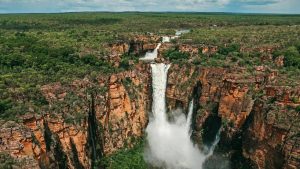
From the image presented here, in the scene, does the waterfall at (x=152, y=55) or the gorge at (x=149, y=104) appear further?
the waterfall at (x=152, y=55)

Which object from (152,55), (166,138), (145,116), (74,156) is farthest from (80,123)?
(152,55)

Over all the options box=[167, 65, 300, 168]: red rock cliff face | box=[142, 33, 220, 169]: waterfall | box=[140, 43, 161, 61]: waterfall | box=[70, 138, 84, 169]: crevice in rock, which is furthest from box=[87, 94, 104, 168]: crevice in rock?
box=[140, 43, 161, 61]: waterfall

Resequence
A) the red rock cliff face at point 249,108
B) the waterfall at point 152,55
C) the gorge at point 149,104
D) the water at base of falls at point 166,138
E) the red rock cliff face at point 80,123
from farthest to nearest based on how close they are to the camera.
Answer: the waterfall at point 152,55, the water at base of falls at point 166,138, the red rock cliff face at point 249,108, the gorge at point 149,104, the red rock cliff face at point 80,123

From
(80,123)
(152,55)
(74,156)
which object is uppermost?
(152,55)

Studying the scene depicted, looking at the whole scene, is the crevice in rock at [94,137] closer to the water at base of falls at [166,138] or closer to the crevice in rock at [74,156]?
the crevice in rock at [74,156]

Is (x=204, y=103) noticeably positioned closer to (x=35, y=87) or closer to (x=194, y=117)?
(x=194, y=117)

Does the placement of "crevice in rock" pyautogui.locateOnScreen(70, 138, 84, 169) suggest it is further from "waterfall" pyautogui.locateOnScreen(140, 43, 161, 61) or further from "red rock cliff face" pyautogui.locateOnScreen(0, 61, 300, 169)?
"waterfall" pyautogui.locateOnScreen(140, 43, 161, 61)

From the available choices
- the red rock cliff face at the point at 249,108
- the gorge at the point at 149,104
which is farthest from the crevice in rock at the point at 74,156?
the red rock cliff face at the point at 249,108

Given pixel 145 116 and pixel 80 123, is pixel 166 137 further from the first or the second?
pixel 80 123
